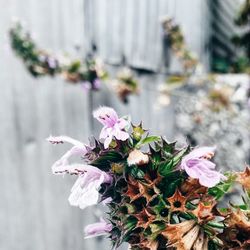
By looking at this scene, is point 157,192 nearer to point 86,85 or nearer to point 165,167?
point 165,167

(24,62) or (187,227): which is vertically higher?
(187,227)

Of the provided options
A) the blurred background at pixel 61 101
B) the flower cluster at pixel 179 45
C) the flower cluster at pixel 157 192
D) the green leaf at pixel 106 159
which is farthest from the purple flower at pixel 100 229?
the flower cluster at pixel 179 45

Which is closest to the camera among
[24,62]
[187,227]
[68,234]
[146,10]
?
[187,227]

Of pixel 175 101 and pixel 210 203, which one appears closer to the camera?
pixel 210 203

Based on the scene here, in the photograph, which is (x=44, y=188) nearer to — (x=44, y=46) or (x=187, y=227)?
(x=44, y=46)

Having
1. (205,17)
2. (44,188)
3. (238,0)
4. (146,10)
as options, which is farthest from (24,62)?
(238,0)

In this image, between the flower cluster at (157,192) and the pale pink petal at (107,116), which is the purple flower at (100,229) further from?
the pale pink petal at (107,116)

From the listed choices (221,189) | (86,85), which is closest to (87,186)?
(221,189)
